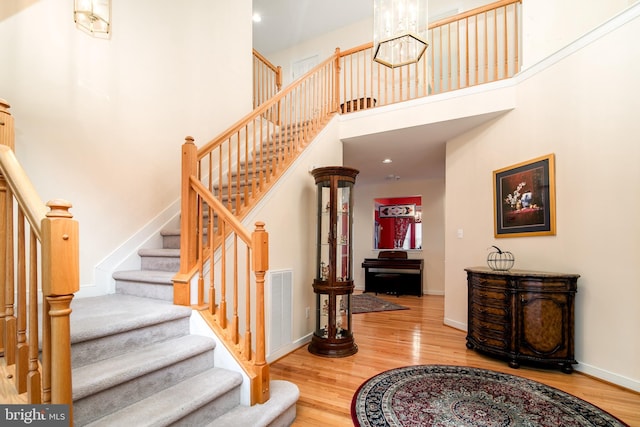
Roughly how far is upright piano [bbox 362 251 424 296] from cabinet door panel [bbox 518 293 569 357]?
3853mm

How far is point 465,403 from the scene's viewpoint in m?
2.35

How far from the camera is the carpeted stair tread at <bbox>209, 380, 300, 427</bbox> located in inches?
70.1

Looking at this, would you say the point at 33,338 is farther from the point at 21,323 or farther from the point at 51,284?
the point at 51,284

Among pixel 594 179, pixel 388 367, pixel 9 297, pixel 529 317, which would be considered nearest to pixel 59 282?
pixel 9 297

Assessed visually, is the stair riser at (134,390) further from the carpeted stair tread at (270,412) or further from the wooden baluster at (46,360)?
the wooden baluster at (46,360)

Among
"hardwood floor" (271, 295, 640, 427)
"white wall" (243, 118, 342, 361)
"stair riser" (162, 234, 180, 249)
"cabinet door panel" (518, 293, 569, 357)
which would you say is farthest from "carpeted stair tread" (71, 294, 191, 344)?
"cabinet door panel" (518, 293, 569, 357)

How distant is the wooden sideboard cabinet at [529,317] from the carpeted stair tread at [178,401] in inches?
101

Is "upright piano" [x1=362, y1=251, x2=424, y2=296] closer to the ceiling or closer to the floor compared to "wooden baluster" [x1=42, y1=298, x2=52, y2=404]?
closer to the floor

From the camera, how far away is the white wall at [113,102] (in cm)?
248

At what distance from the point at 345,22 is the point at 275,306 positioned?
248 inches

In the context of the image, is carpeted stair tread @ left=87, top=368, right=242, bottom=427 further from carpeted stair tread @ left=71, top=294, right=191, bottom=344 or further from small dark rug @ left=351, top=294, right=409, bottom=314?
small dark rug @ left=351, top=294, right=409, bottom=314

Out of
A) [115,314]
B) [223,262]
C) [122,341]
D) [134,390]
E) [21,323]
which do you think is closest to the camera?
[21,323]

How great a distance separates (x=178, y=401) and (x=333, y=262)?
6.90 feet

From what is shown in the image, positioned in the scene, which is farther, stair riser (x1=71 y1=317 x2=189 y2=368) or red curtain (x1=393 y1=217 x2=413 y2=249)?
red curtain (x1=393 y1=217 x2=413 y2=249)
